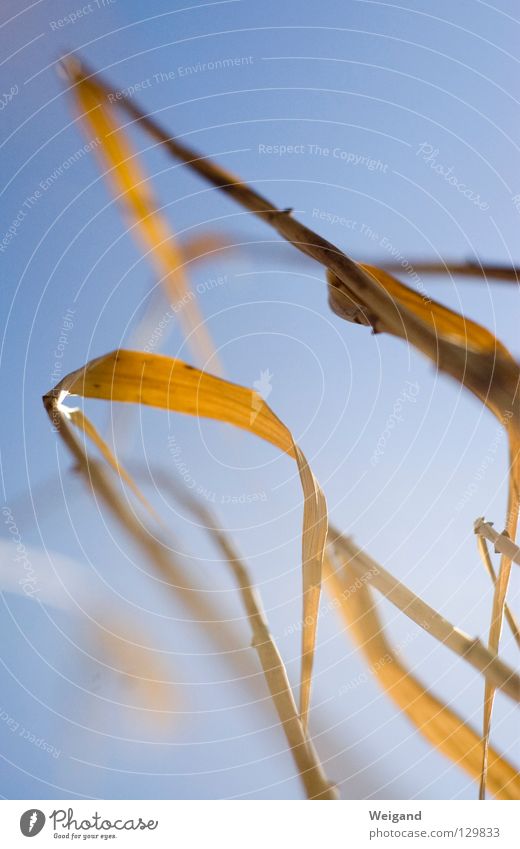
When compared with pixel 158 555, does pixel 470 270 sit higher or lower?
higher

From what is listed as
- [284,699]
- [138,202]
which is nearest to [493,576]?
[284,699]

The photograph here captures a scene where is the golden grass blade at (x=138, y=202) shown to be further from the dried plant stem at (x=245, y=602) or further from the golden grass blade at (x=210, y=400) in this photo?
the dried plant stem at (x=245, y=602)

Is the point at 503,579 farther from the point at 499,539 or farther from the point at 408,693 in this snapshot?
the point at 408,693

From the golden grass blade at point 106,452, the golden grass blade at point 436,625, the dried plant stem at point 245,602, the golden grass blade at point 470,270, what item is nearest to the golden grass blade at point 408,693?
the golden grass blade at point 436,625
